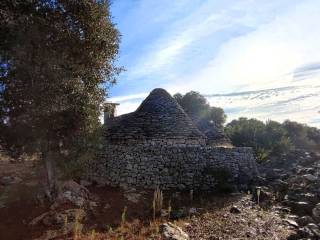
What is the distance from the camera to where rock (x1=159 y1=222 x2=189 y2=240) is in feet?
38.1

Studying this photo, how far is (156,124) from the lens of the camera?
22609 mm

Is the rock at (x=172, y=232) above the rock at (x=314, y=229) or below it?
above

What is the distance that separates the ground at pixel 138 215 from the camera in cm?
1261

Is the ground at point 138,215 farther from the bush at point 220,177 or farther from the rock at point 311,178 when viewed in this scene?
the rock at point 311,178

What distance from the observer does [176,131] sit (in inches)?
890

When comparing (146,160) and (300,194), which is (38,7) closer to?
(146,160)

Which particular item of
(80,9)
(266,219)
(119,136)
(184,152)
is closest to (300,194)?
(266,219)

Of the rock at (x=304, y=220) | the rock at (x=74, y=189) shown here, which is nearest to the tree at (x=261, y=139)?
the rock at (x=304, y=220)

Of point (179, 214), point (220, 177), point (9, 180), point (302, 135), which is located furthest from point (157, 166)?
point (302, 135)

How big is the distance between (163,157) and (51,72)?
8.77 metres

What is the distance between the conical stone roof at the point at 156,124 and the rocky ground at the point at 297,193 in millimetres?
5308

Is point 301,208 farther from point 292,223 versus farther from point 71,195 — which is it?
point 71,195

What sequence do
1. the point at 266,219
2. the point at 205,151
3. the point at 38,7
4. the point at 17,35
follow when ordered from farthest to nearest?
the point at 205,151
the point at 266,219
the point at 38,7
the point at 17,35

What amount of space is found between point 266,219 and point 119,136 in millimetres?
9188
